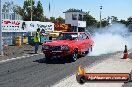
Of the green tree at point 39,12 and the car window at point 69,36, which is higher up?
the green tree at point 39,12

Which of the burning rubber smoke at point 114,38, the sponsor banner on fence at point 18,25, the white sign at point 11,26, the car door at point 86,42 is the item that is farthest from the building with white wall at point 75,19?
the car door at point 86,42

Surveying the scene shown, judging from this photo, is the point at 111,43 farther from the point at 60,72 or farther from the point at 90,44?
the point at 60,72

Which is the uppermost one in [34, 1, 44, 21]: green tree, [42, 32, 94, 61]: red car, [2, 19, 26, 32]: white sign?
[34, 1, 44, 21]: green tree

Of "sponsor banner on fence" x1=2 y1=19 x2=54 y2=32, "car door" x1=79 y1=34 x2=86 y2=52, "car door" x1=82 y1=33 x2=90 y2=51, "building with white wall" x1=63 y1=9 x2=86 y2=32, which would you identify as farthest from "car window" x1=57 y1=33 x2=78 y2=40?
"building with white wall" x1=63 y1=9 x2=86 y2=32

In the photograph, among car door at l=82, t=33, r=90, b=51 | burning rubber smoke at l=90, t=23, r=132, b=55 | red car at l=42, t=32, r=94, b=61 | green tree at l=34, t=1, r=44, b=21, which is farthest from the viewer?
green tree at l=34, t=1, r=44, b=21

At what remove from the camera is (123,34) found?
38.8 m

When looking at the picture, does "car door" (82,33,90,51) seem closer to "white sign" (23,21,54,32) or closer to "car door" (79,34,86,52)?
"car door" (79,34,86,52)

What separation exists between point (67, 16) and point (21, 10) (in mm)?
30123

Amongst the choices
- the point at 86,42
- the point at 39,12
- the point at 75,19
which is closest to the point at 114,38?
the point at 86,42

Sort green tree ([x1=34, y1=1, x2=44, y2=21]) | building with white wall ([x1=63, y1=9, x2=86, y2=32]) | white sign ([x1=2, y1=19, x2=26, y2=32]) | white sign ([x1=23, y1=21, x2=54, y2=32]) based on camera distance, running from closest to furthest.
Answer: white sign ([x1=2, y1=19, x2=26, y2=32]) < white sign ([x1=23, y1=21, x2=54, y2=32]) < building with white wall ([x1=63, y1=9, x2=86, y2=32]) < green tree ([x1=34, y1=1, x2=44, y2=21])

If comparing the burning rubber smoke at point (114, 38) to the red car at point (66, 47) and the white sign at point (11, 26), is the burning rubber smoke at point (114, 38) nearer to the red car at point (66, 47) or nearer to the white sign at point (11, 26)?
the red car at point (66, 47)

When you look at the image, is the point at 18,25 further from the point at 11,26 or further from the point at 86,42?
the point at 86,42

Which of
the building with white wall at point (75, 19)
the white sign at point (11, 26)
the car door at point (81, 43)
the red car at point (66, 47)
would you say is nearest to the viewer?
the red car at point (66, 47)

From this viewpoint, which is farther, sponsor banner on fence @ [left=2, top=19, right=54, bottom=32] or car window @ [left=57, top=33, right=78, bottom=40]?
sponsor banner on fence @ [left=2, top=19, right=54, bottom=32]
